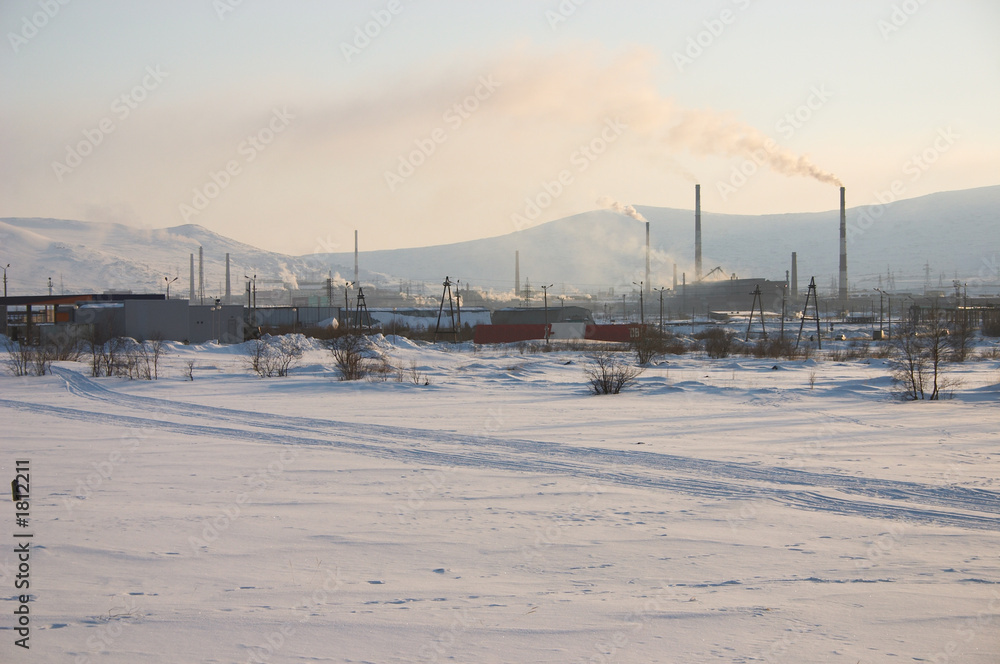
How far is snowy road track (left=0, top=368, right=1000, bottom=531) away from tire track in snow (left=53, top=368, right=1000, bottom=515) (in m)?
0.01

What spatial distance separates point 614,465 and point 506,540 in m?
3.63

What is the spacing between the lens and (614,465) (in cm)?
981

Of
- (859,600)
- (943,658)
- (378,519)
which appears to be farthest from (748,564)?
(378,519)

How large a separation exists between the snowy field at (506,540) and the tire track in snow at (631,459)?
0.06 m

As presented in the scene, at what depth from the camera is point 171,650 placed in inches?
169

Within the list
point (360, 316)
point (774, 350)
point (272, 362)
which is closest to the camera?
point (272, 362)

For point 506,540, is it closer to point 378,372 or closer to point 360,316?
point 378,372

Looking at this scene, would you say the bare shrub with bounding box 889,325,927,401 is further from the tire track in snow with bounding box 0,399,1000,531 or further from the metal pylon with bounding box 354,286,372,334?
the metal pylon with bounding box 354,286,372,334

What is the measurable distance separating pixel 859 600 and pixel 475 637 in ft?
8.59

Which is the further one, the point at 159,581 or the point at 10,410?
the point at 10,410

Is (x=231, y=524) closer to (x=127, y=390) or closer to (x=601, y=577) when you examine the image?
(x=601, y=577)
